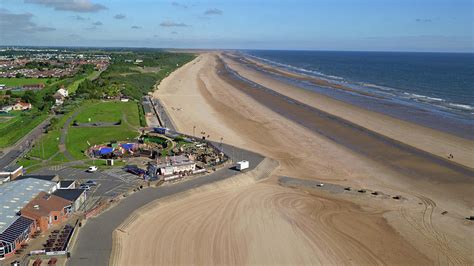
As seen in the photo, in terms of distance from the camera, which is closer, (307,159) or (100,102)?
(307,159)

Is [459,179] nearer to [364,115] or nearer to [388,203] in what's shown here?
[388,203]

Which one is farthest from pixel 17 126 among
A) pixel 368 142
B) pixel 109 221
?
pixel 368 142

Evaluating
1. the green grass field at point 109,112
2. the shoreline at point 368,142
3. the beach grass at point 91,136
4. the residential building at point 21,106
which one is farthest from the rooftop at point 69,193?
the residential building at point 21,106

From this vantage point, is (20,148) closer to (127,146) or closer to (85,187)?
(127,146)

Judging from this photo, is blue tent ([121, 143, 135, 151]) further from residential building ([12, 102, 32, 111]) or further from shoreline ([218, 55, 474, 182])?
residential building ([12, 102, 32, 111])

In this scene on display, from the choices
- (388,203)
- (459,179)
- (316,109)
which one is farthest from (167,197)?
(316,109)

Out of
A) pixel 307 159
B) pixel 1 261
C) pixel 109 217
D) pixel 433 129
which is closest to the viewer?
pixel 1 261
